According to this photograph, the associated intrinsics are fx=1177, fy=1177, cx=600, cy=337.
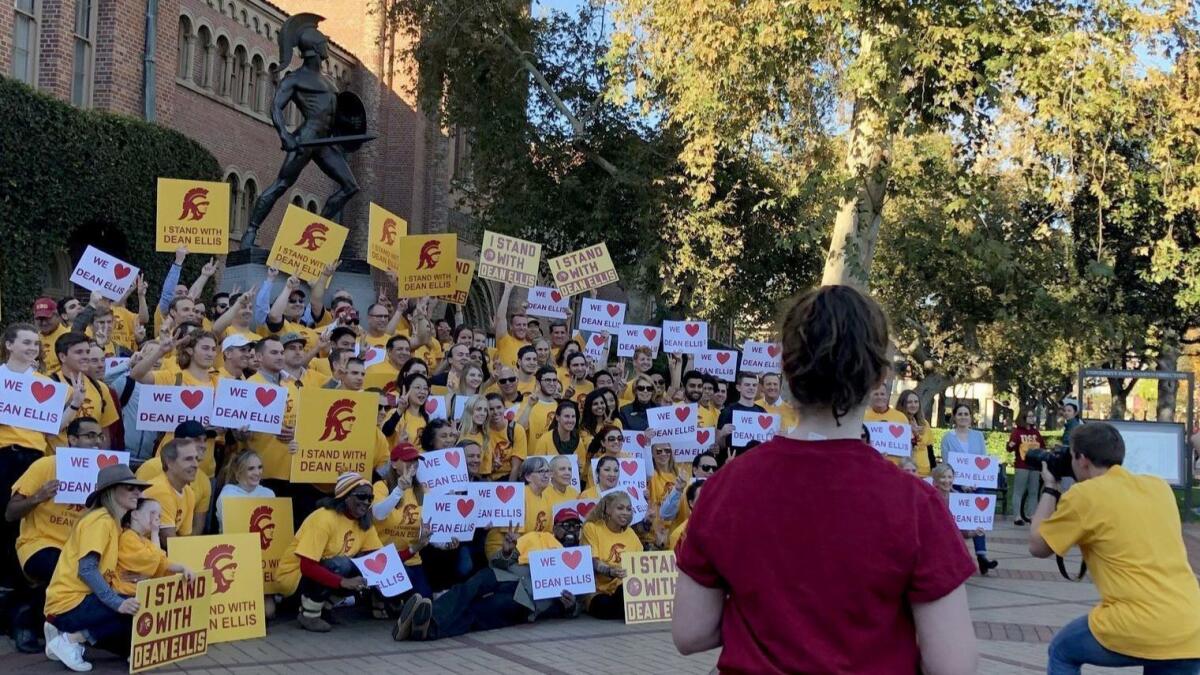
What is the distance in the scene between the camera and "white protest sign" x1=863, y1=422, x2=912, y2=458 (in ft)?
36.8

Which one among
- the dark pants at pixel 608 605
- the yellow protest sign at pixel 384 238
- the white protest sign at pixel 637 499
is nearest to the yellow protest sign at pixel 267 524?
the dark pants at pixel 608 605

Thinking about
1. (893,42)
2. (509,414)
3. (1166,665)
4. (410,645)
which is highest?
(893,42)

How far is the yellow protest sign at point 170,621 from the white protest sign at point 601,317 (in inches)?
280

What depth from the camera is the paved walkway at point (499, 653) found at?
7.09m

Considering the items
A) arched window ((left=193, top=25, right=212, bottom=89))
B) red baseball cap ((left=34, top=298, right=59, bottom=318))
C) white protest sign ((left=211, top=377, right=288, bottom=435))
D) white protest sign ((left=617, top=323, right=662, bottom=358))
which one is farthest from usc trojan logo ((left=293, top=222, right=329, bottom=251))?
arched window ((left=193, top=25, right=212, bottom=89))

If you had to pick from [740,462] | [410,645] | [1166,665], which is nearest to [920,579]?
[740,462]

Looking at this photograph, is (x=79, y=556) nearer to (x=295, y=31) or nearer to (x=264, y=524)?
(x=264, y=524)

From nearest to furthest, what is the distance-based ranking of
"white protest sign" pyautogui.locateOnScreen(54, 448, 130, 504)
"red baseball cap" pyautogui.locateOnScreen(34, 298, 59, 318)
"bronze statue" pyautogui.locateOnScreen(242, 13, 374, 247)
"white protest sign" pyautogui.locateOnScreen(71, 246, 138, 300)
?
"white protest sign" pyautogui.locateOnScreen(54, 448, 130, 504) < "red baseball cap" pyautogui.locateOnScreen(34, 298, 59, 318) < "white protest sign" pyautogui.locateOnScreen(71, 246, 138, 300) < "bronze statue" pyautogui.locateOnScreen(242, 13, 374, 247)

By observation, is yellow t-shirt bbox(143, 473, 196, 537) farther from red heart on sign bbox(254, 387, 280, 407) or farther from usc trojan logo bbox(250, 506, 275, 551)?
red heart on sign bbox(254, 387, 280, 407)

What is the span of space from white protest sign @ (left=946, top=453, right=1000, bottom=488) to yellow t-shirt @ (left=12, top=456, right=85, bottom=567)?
831 centimetres

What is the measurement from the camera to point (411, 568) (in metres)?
8.70

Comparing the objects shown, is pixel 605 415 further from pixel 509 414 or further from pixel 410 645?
pixel 410 645

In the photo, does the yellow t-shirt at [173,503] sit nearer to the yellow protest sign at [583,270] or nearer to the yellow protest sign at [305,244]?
the yellow protest sign at [305,244]

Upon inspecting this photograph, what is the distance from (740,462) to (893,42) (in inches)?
532
